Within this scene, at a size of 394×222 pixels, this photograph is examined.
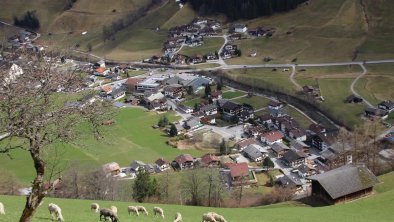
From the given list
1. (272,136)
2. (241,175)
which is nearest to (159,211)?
(241,175)

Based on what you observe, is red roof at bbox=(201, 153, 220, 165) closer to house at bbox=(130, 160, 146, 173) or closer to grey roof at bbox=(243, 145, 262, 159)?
grey roof at bbox=(243, 145, 262, 159)

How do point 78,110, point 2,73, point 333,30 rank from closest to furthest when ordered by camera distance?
point 2,73 < point 78,110 < point 333,30

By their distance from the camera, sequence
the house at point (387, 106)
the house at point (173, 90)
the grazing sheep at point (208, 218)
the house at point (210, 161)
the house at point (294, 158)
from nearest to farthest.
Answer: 1. the grazing sheep at point (208, 218)
2. the house at point (210, 161)
3. the house at point (294, 158)
4. the house at point (387, 106)
5. the house at point (173, 90)

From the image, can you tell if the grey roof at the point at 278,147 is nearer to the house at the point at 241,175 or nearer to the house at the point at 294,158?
the house at the point at 294,158

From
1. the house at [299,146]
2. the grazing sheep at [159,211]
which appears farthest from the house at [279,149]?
the grazing sheep at [159,211]

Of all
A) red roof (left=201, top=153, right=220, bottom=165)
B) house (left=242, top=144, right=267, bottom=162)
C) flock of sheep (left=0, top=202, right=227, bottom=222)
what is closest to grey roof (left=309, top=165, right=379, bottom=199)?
flock of sheep (left=0, top=202, right=227, bottom=222)

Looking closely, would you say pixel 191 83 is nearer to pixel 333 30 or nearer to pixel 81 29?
pixel 333 30

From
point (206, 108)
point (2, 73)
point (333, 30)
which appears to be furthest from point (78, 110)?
point (333, 30)
